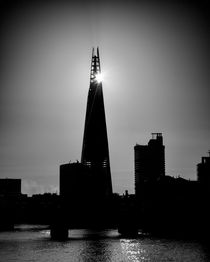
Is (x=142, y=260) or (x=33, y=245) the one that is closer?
(x=142, y=260)

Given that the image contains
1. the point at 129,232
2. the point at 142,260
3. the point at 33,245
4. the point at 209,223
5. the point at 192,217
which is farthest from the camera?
the point at 192,217

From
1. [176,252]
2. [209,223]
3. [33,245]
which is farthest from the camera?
[209,223]

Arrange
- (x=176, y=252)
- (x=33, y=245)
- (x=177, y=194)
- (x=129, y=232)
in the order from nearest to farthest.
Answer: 1. (x=176, y=252)
2. (x=33, y=245)
3. (x=129, y=232)
4. (x=177, y=194)

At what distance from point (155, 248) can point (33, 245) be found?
28.9 meters

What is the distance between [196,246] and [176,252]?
922 centimetres

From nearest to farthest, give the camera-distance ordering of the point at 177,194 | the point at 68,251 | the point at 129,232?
the point at 68,251 → the point at 129,232 → the point at 177,194

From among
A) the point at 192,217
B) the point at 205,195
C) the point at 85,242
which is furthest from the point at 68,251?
the point at 205,195

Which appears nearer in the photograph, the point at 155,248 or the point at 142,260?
the point at 142,260

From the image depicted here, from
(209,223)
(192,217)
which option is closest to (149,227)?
(192,217)

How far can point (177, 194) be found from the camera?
200 meters

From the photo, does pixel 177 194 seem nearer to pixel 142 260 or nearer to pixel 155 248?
pixel 155 248

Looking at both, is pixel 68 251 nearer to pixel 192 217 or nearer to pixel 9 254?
pixel 9 254

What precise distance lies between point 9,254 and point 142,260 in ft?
85.7

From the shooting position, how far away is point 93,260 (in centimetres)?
8788
